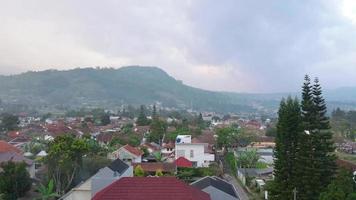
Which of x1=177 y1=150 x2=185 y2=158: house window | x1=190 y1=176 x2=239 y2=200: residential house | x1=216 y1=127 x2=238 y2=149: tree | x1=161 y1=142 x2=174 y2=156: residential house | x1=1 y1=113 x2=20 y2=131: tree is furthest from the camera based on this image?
x1=1 y1=113 x2=20 y2=131: tree

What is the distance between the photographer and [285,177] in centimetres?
2555

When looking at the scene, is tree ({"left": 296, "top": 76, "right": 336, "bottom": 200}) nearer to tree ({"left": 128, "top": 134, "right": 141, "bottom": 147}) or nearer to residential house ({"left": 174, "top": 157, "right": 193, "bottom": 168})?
residential house ({"left": 174, "top": 157, "right": 193, "bottom": 168})

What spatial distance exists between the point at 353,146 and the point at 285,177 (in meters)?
42.5

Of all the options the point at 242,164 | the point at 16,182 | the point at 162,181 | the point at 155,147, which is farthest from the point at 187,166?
the point at 162,181

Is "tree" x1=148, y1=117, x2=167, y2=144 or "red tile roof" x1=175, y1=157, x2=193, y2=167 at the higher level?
"tree" x1=148, y1=117, x2=167, y2=144

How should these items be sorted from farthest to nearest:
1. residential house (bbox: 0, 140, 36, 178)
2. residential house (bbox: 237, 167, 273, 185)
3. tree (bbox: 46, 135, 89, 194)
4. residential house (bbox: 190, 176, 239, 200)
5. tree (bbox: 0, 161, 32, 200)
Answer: residential house (bbox: 237, 167, 273, 185) < residential house (bbox: 0, 140, 36, 178) < tree (bbox: 46, 135, 89, 194) < tree (bbox: 0, 161, 32, 200) < residential house (bbox: 190, 176, 239, 200)

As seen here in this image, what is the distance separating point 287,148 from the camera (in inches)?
1000

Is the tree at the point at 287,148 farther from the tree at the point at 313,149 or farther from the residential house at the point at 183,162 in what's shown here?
the residential house at the point at 183,162

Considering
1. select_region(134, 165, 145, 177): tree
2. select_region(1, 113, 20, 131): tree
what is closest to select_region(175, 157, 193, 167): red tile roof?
select_region(134, 165, 145, 177): tree

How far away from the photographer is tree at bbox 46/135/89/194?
30.9 meters

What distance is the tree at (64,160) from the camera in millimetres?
30938

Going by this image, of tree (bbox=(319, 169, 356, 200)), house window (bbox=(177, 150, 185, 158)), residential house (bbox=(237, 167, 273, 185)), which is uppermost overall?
tree (bbox=(319, 169, 356, 200))

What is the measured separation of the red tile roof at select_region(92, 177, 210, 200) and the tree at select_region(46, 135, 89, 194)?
1161 cm

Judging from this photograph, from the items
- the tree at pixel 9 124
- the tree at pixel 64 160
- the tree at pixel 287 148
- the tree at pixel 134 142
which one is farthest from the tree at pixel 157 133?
the tree at pixel 287 148
